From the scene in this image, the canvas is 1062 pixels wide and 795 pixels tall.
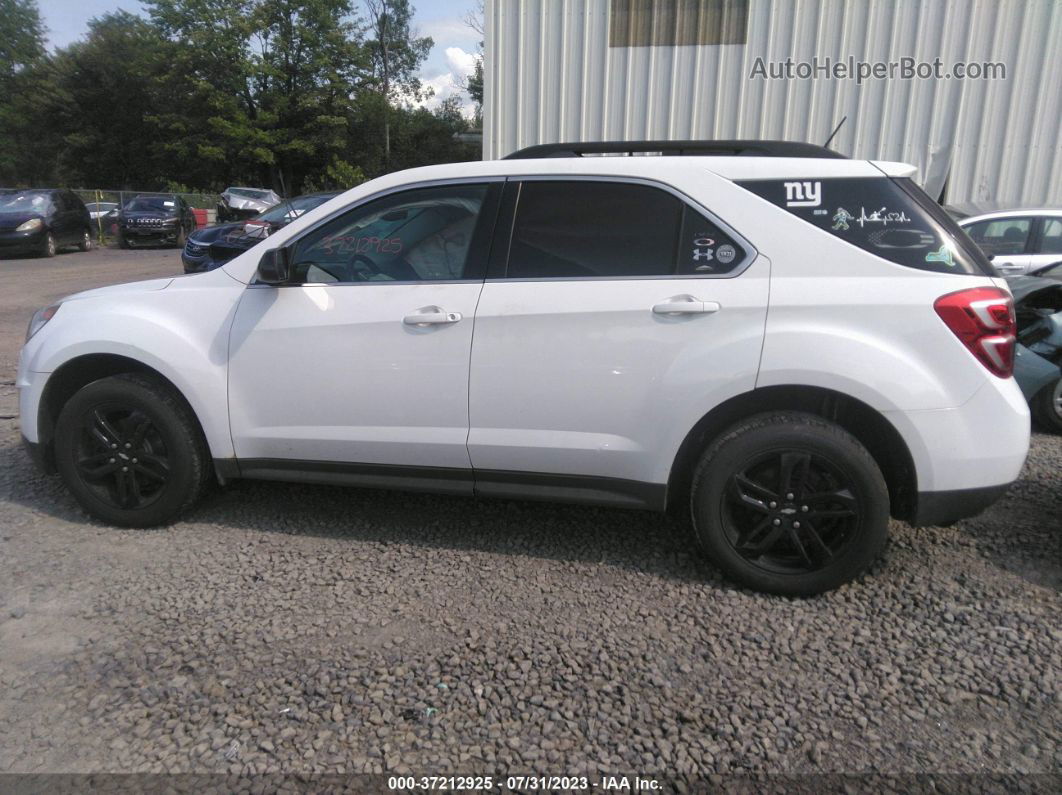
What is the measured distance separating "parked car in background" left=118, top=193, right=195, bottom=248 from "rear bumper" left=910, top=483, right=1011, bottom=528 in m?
22.2

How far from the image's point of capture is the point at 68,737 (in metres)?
2.36

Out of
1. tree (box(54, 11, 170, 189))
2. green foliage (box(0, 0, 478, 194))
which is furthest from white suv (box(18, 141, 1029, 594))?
tree (box(54, 11, 170, 189))

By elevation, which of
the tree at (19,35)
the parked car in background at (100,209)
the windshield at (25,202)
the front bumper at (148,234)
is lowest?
the front bumper at (148,234)

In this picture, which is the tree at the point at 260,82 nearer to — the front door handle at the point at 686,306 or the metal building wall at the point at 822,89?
the metal building wall at the point at 822,89

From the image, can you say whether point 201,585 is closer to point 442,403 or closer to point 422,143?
point 442,403

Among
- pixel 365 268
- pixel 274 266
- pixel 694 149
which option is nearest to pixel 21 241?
pixel 274 266

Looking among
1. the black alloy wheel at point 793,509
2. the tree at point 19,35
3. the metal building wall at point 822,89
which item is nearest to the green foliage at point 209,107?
the tree at point 19,35

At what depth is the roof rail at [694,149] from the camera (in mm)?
3348

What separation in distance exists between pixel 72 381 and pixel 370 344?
171 cm

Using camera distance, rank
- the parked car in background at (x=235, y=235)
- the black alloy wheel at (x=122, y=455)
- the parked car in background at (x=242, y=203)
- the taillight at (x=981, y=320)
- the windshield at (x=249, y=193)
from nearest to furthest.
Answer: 1. the taillight at (x=981, y=320)
2. the black alloy wheel at (x=122, y=455)
3. the parked car in background at (x=235, y=235)
4. the parked car in background at (x=242, y=203)
5. the windshield at (x=249, y=193)

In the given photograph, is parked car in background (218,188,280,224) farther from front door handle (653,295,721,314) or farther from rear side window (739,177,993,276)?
rear side window (739,177,993,276)

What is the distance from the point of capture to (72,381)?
3.91m

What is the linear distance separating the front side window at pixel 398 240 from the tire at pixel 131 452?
929 mm

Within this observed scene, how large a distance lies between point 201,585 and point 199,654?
0.55 metres
